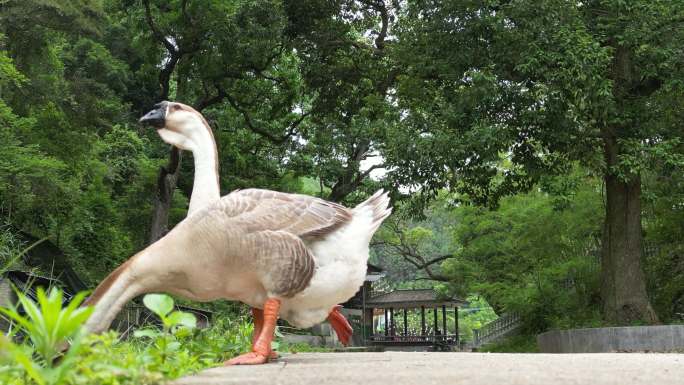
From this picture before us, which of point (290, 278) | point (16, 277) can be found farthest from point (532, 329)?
point (290, 278)

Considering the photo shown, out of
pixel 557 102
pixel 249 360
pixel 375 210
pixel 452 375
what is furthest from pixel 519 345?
pixel 452 375

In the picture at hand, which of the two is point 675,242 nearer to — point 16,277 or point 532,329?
point 532,329

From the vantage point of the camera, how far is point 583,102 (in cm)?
1280

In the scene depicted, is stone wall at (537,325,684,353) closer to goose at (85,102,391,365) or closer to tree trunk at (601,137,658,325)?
tree trunk at (601,137,658,325)

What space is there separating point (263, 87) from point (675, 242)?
11501 millimetres

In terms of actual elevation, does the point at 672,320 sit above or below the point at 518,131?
below

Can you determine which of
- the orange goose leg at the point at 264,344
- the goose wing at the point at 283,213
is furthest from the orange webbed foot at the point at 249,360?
the goose wing at the point at 283,213

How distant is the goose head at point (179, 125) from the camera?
197 inches

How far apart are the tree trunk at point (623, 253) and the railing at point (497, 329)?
1237 centimetres

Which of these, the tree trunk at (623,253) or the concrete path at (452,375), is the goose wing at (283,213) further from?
the tree trunk at (623,253)

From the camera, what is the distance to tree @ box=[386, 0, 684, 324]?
1254 cm

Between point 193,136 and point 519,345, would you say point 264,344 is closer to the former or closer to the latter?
point 193,136

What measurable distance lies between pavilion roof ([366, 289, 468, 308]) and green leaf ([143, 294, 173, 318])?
3218 centimetres

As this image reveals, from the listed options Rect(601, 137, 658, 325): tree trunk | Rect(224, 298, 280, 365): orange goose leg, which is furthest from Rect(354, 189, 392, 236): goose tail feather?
Rect(601, 137, 658, 325): tree trunk
